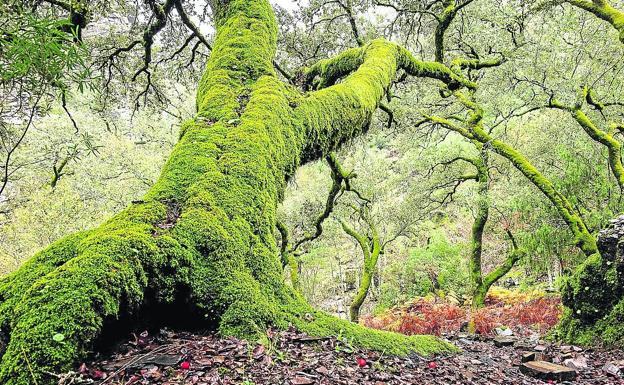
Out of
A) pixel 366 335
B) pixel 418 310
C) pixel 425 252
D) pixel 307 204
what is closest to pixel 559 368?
pixel 366 335

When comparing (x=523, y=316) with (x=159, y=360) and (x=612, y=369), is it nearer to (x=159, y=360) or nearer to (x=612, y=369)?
(x=612, y=369)

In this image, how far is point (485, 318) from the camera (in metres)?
11.8

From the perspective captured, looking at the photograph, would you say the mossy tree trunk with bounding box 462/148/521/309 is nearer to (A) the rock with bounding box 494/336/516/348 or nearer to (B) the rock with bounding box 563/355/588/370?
(A) the rock with bounding box 494/336/516/348

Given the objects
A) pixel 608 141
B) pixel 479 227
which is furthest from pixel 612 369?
pixel 479 227

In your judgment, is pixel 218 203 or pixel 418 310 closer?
pixel 218 203

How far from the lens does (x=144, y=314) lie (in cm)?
285

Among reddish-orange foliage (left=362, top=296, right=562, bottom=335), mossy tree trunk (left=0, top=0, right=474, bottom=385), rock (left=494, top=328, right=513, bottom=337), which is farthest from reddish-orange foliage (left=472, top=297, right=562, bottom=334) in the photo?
mossy tree trunk (left=0, top=0, right=474, bottom=385)

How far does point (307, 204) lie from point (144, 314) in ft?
50.9

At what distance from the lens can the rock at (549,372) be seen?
540 cm

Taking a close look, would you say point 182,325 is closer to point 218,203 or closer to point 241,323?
point 241,323

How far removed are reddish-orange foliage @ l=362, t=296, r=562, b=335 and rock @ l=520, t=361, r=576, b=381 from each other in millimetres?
5929

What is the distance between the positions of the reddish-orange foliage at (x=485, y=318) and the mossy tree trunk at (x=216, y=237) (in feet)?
27.1

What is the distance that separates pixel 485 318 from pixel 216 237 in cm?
1083

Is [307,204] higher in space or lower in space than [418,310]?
higher
